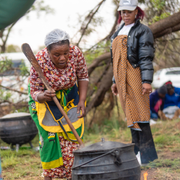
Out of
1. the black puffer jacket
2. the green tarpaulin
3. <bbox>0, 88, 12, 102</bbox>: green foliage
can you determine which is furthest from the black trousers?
<bbox>0, 88, 12, 102</bbox>: green foliage

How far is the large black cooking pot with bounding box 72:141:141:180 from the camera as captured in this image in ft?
5.77

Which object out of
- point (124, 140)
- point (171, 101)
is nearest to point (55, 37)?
point (124, 140)

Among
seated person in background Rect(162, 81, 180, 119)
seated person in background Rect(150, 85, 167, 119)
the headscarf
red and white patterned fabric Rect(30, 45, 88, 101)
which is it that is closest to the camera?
the headscarf

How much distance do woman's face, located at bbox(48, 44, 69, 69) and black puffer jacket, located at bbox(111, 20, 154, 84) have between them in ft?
3.09

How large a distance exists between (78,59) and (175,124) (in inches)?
136

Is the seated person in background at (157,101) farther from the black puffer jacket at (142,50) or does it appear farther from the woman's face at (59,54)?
the woman's face at (59,54)

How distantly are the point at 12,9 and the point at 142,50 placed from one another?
1.76m

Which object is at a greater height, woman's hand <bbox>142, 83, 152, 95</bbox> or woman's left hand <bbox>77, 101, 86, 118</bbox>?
woman's hand <bbox>142, 83, 152, 95</bbox>

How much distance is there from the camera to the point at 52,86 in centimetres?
264

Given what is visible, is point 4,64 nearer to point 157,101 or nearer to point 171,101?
point 157,101

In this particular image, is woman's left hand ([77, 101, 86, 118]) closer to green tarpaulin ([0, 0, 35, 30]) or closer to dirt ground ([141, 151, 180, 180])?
dirt ground ([141, 151, 180, 180])

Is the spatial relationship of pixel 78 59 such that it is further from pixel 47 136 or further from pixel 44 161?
pixel 44 161

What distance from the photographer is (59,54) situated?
8.13ft

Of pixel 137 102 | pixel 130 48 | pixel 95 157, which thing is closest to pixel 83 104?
pixel 137 102
